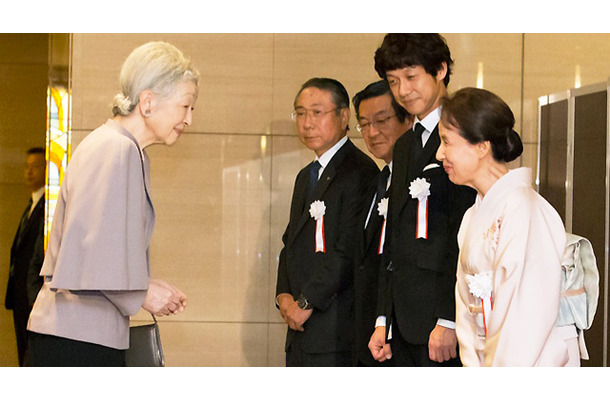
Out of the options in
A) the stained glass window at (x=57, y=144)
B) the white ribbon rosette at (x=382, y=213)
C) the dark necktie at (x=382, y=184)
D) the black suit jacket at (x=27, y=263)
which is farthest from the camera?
the black suit jacket at (x=27, y=263)

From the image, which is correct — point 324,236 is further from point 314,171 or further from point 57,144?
point 57,144

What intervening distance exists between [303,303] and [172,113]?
1.16 metres

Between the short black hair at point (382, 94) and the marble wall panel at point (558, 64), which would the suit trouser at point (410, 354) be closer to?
the short black hair at point (382, 94)

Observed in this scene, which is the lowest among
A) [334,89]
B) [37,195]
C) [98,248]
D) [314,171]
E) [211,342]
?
[211,342]

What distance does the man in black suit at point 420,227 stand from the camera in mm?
2744

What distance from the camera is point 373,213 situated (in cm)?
318

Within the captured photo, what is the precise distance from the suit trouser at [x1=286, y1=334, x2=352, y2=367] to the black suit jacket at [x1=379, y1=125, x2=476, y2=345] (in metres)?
0.58

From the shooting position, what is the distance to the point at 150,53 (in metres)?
2.49

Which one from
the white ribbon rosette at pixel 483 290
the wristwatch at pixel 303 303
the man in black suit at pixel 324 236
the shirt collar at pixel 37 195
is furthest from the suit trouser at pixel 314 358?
the shirt collar at pixel 37 195

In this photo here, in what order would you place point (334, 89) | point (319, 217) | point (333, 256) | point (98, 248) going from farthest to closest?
point (334, 89) < point (319, 217) < point (333, 256) < point (98, 248)

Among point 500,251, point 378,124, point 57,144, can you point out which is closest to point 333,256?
point 378,124

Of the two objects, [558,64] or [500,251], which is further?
[558,64]

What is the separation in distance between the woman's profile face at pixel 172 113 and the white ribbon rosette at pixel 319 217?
1.00m

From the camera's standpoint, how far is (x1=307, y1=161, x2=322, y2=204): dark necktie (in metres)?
3.62
